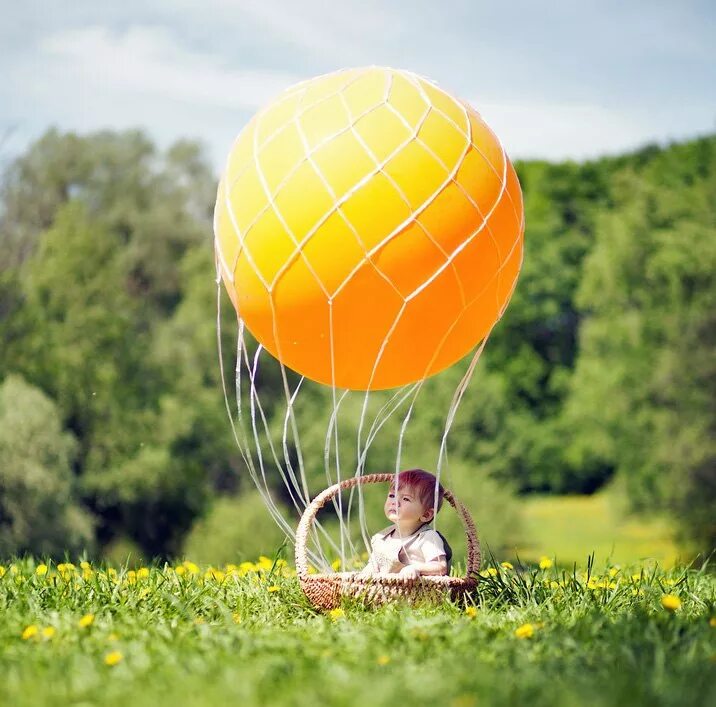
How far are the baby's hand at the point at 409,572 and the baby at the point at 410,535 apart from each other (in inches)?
1.4

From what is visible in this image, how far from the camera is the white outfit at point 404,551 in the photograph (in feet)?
14.7

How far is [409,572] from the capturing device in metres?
4.34

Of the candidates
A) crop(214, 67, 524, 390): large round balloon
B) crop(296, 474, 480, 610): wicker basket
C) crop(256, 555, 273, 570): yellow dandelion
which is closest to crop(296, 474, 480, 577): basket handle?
crop(296, 474, 480, 610): wicker basket

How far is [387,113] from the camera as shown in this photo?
14.2 feet

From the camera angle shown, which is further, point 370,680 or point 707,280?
point 707,280

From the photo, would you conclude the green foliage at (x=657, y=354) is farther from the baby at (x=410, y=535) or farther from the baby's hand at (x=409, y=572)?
the baby's hand at (x=409, y=572)

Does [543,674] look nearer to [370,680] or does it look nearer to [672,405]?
[370,680]

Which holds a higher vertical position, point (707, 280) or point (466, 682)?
point (707, 280)

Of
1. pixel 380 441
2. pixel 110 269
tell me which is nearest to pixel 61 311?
pixel 110 269

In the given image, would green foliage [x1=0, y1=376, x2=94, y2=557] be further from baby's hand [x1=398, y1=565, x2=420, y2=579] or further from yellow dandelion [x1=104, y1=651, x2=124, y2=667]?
yellow dandelion [x1=104, y1=651, x2=124, y2=667]

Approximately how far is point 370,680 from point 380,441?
63.6 feet

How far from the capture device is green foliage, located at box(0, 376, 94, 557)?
685 inches

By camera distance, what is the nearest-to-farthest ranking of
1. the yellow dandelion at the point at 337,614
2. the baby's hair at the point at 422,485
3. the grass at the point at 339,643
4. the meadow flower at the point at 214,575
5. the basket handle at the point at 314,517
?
the grass at the point at 339,643, the yellow dandelion at the point at 337,614, the basket handle at the point at 314,517, the baby's hair at the point at 422,485, the meadow flower at the point at 214,575

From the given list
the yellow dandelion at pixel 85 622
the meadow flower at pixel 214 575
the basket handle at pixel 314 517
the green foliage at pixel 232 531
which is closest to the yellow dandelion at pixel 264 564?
the meadow flower at pixel 214 575
